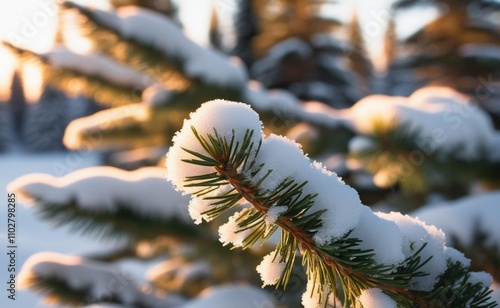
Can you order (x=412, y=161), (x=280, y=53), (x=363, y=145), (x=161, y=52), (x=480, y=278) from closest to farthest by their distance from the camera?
(x=480, y=278) < (x=363, y=145) < (x=412, y=161) < (x=161, y=52) < (x=280, y=53)

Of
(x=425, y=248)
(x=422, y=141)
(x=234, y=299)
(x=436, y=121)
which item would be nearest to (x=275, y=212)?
(x=425, y=248)

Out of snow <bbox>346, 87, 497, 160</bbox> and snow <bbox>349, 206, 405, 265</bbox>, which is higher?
snow <bbox>346, 87, 497, 160</bbox>

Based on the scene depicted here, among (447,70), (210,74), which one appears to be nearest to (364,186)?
(210,74)

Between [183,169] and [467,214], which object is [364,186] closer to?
[467,214]

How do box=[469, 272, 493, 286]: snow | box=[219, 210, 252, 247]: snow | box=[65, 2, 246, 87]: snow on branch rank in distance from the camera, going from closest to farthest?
box=[219, 210, 252, 247]: snow < box=[469, 272, 493, 286]: snow < box=[65, 2, 246, 87]: snow on branch

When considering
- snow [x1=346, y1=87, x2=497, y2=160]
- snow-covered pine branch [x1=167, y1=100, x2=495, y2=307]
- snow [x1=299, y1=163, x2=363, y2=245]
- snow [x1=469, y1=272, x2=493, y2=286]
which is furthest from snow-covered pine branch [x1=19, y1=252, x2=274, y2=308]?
snow [x1=299, y1=163, x2=363, y2=245]

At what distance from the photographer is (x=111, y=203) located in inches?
87.5

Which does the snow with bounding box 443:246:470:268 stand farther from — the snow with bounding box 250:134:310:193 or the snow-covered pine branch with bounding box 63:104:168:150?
the snow-covered pine branch with bounding box 63:104:168:150

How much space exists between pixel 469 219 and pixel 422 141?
1.34ft

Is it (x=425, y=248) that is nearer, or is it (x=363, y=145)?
(x=425, y=248)

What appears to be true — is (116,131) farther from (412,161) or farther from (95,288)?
(412,161)

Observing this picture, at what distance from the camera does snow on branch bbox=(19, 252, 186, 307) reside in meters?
2.99

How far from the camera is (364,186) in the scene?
3.22 m

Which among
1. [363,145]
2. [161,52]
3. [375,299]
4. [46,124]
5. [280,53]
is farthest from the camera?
[46,124]
